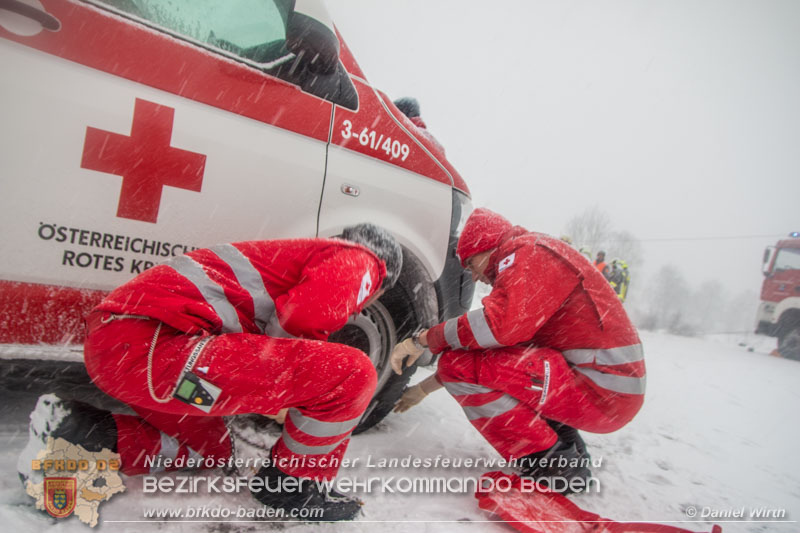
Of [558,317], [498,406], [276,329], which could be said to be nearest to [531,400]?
[498,406]

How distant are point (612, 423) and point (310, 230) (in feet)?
5.45

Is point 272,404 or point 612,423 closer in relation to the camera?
point 272,404

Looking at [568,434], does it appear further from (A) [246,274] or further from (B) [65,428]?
(B) [65,428]

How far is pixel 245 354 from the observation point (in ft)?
4.33

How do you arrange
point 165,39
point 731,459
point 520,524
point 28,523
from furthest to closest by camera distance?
point 731,459, point 520,524, point 165,39, point 28,523

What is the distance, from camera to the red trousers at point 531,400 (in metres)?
1.89

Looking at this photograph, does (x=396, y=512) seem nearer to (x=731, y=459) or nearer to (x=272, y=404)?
(x=272, y=404)

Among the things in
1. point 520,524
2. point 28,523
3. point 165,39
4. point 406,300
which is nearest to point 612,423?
point 520,524

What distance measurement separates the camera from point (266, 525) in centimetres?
145

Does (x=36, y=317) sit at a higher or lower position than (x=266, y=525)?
higher

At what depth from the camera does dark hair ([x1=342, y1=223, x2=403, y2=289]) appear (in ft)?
5.22

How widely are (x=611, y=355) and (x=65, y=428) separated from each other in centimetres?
215

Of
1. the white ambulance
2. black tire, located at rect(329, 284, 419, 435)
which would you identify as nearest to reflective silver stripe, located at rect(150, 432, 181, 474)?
the white ambulance

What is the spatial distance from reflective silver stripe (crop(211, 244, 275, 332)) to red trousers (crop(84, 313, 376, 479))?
0.14m
